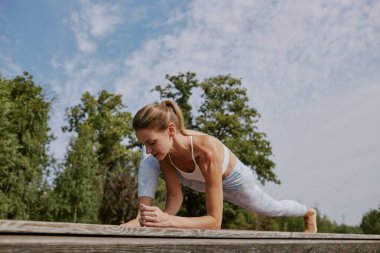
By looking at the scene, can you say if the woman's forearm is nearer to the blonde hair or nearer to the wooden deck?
the blonde hair

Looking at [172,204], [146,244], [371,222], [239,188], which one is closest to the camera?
[146,244]

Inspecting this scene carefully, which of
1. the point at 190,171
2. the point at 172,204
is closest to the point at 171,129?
the point at 190,171

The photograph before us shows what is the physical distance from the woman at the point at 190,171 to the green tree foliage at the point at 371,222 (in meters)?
43.0

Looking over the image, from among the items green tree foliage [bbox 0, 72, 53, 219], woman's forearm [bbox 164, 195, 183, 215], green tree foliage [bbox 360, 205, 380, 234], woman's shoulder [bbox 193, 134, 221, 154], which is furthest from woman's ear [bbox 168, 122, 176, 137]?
green tree foliage [bbox 360, 205, 380, 234]

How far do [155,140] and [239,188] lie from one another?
4.12 ft

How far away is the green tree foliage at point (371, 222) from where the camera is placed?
4334cm

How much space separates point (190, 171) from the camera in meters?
3.67

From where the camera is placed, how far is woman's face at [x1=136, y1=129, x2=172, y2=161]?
10.1 ft

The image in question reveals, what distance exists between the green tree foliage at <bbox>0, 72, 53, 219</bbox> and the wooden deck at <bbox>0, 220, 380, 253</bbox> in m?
16.0

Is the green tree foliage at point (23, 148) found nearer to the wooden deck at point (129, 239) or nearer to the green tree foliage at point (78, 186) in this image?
the green tree foliage at point (78, 186)

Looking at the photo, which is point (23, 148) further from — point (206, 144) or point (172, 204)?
point (206, 144)

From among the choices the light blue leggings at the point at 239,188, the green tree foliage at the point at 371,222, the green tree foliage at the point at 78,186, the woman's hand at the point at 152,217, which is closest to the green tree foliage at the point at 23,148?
the green tree foliage at the point at 78,186

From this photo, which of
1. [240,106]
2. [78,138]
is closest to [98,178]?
[78,138]

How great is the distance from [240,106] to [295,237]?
90.3 feet
